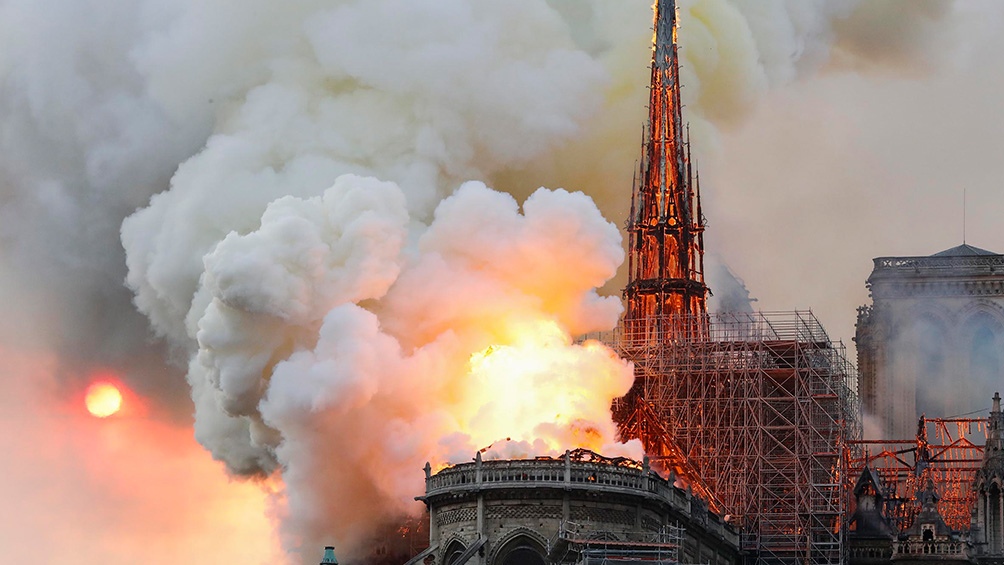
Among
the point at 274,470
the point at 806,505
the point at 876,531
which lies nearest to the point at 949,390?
the point at 876,531

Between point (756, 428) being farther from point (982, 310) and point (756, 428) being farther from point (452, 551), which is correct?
point (982, 310)

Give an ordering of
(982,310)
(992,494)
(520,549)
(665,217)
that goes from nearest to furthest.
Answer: (520,549) → (992,494) → (665,217) → (982,310)

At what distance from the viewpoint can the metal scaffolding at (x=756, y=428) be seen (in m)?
105

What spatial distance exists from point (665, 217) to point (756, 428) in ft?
58.0

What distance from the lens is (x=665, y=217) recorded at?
119438 mm

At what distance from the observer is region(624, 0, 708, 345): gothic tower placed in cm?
11731

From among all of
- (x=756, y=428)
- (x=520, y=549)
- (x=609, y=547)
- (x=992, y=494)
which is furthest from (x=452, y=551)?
(x=992, y=494)

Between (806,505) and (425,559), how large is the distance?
22752mm

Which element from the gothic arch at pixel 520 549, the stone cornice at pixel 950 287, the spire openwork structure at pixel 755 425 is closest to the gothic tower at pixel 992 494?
the spire openwork structure at pixel 755 425

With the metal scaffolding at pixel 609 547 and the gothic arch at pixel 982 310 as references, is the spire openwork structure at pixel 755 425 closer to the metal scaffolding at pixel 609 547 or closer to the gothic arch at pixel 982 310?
the metal scaffolding at pixel 609 547

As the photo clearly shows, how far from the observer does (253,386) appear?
100 meters

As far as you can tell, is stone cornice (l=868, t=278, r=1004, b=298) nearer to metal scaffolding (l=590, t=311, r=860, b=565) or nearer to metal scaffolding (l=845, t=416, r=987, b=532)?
metal scaffolding (l=845, t=416, r=987, b=532)

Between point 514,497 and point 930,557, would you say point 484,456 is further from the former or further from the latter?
point 930,557

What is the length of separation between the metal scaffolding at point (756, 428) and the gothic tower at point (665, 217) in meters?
6.96
